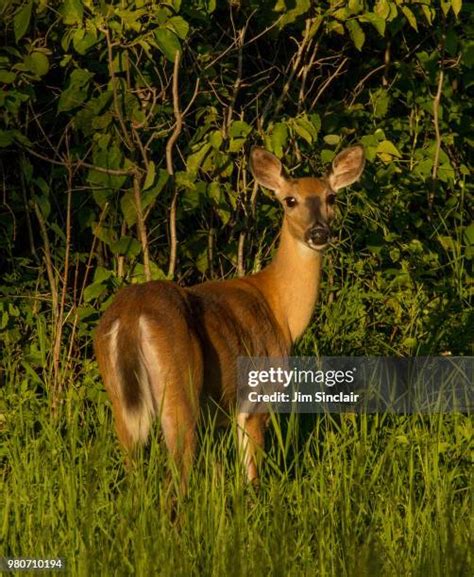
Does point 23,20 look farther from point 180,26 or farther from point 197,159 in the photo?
point 197,159

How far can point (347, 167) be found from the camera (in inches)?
250

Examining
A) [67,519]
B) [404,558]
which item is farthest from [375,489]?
[67,519]

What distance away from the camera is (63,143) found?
23.1 ft

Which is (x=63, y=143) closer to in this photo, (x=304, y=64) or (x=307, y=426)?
(x=304, y=64)

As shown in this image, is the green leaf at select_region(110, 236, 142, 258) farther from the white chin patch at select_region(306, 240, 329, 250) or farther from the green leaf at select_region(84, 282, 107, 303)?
the white chin patch at select_region(306, 240, 329, 250)

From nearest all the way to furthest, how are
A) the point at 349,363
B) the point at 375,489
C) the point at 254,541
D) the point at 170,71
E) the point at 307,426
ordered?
the point at 254,541 → the point at 375,489 → the point at 307,426 → the point at 349,363 → the point at 170,71

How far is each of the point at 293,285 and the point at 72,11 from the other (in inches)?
58.0

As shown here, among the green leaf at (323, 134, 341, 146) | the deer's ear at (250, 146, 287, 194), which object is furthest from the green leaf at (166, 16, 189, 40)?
the green leaf at (323, 134, 341, 146)

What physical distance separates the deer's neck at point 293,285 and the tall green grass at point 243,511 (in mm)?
654

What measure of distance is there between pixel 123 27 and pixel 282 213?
54.9 inches

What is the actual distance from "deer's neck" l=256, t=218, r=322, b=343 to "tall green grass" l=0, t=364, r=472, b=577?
65 cm

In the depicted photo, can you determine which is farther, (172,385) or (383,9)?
(383,9)

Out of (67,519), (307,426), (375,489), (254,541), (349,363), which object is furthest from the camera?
(349,363)

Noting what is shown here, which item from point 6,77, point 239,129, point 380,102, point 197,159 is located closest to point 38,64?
point 6,77
